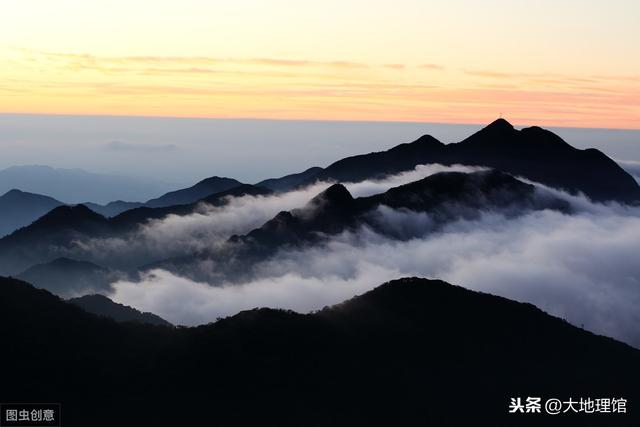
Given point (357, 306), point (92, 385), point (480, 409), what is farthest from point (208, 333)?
point (480, 409)

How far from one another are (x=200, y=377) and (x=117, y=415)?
1851cm

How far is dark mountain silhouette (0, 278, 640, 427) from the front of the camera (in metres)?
140

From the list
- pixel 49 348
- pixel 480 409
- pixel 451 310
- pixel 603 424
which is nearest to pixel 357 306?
pixel 451 310

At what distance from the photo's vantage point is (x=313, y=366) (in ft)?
515

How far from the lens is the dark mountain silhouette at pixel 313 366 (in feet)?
460

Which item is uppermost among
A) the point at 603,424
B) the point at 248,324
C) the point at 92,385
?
the point at 248,324

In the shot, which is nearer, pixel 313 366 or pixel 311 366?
pixel 311 366

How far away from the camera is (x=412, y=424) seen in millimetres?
146750

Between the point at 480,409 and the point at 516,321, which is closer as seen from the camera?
the point at 480,409

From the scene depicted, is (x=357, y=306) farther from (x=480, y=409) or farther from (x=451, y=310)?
(x=480, y=409)

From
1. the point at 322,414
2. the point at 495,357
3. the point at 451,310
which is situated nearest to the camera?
the point at 322,414

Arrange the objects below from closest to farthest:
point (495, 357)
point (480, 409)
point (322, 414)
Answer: point (322, 414)
point (480, 409)
point (495, 357)

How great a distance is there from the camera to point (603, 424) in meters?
160

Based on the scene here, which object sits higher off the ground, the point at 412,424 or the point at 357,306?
the point at 357,306
